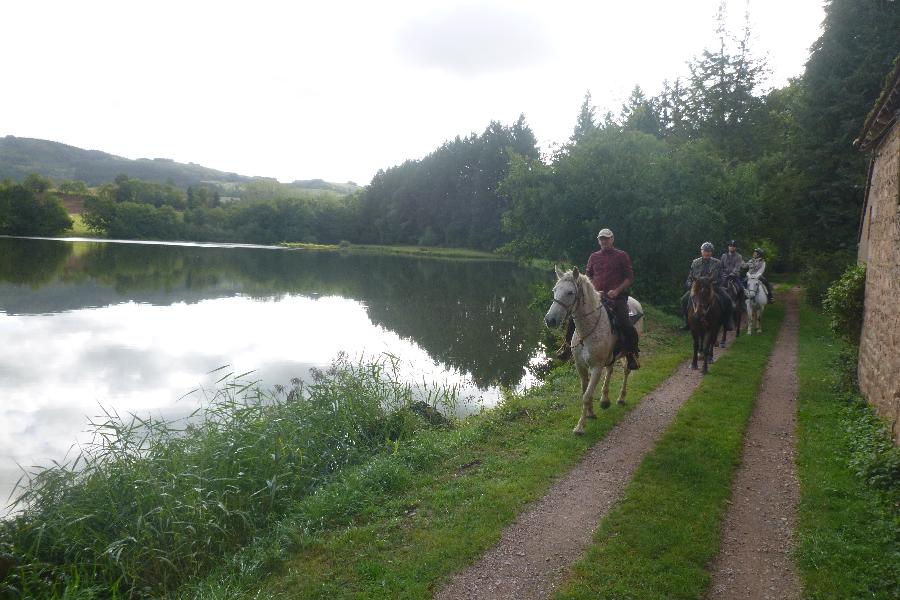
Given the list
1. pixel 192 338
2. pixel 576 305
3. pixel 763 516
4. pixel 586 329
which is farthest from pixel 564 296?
pixel 192 338

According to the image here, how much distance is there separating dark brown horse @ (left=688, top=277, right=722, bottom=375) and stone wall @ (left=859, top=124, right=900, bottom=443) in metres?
2.87

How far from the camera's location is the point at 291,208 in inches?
4161

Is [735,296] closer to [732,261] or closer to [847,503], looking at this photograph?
[732,261]

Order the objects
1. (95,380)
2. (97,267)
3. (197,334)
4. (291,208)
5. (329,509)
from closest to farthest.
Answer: (329,509) → (95,380) → (197,334) → (97,267) → (291,208)

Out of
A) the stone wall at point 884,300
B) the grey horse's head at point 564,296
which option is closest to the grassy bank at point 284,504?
the grey horse's head at point 564,296

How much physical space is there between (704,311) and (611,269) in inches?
178

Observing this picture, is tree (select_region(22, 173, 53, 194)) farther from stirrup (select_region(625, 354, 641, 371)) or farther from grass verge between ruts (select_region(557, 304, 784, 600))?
grass verge between ruts (select_region(557, 304, 784, 600))

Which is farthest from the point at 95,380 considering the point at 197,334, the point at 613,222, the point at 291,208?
the point at 291,208

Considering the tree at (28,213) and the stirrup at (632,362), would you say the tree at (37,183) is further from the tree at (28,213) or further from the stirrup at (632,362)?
the stirrup at (632,362)

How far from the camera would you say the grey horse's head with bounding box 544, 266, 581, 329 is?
304 inches

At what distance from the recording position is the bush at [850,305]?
11.0m

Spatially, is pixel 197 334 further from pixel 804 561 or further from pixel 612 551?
pixel 804 561

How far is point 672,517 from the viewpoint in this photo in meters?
5.78

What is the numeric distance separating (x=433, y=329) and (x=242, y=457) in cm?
1419
